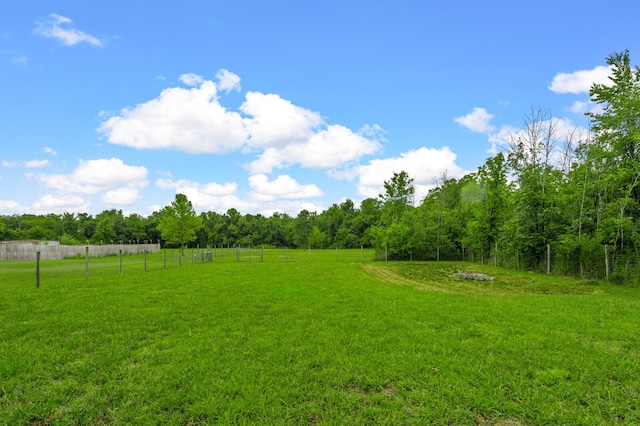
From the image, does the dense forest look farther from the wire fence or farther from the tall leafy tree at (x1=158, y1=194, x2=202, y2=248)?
the tall leafy tree at (x1=158, y1=194, x2=202, y2=248)

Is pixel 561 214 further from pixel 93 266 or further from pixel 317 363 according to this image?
pixel 93 266

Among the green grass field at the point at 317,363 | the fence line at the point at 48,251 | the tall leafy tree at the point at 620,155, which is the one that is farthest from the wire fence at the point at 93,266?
the tall leafy tree at the point at 620,155

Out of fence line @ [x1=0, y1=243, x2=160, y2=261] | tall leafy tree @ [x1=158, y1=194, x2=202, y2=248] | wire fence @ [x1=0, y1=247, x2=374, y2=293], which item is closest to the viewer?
wire fence @ [x1=0, y1=247, x2=374, y2=293]

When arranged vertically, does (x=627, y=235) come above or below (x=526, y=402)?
above

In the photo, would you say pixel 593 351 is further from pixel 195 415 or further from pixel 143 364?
pixel 143 364

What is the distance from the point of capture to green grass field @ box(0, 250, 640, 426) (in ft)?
9.55

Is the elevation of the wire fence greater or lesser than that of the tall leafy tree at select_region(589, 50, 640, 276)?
lesser

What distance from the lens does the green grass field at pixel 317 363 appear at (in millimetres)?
2912

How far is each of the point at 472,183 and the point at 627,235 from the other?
2635 cm

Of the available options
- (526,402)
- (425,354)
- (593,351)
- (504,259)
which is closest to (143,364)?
(425,354)

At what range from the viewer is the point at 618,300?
812 cm

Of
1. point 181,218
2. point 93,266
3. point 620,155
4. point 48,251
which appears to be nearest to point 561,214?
point 620,155

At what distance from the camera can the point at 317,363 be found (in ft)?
12.9

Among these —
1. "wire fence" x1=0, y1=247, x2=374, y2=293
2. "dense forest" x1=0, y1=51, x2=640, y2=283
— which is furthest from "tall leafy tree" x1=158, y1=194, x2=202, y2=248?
"dense forest" x1=0, y1=51, x2=640, y2=283
